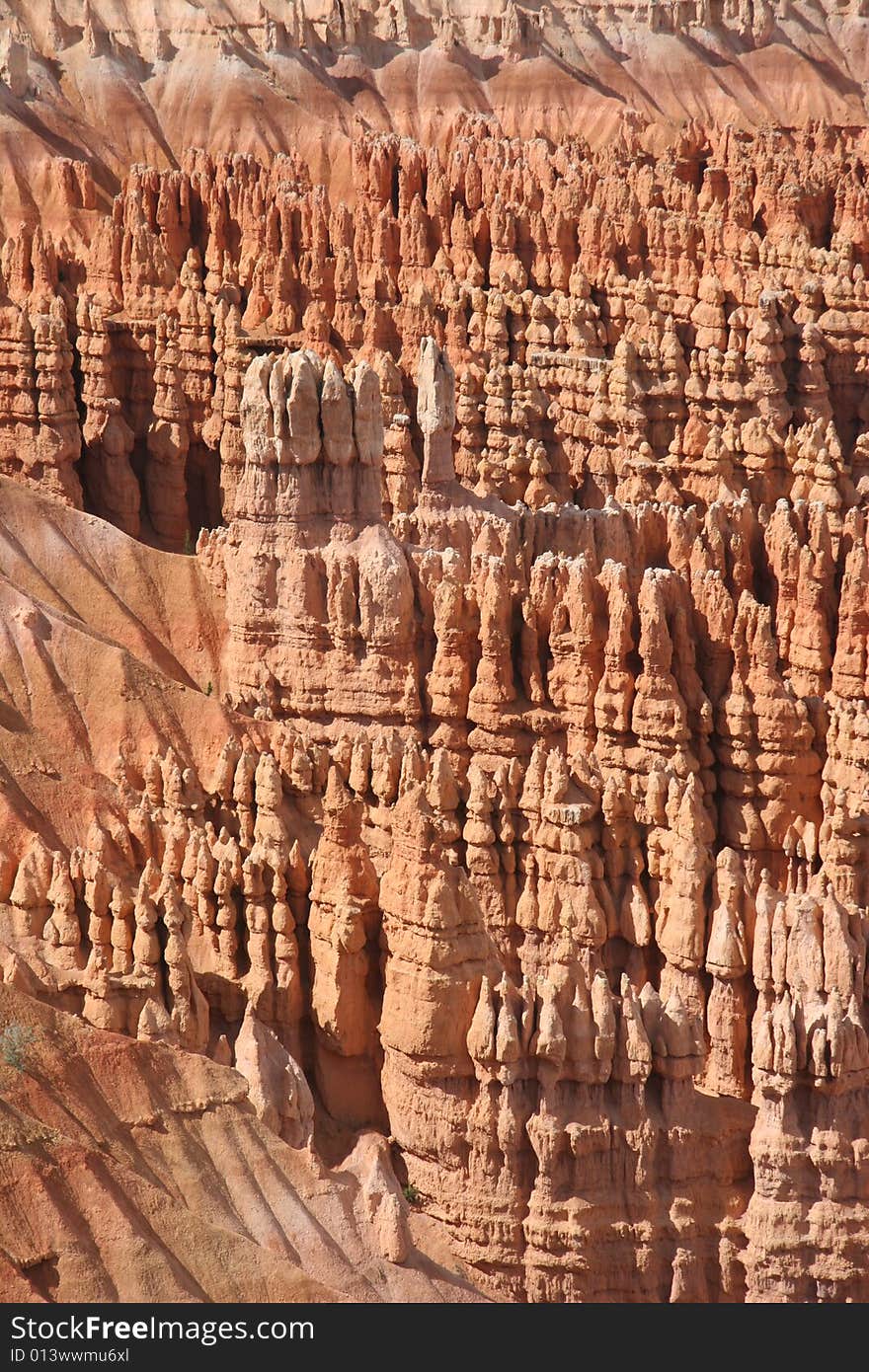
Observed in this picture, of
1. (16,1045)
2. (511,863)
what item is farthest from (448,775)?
(16,1045)

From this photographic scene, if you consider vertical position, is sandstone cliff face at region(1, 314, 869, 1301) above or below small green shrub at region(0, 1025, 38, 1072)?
above

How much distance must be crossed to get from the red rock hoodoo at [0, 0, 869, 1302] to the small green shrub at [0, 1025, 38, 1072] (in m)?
0.16

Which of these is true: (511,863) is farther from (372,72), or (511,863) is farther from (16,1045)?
(372,72)

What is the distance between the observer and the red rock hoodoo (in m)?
33.9

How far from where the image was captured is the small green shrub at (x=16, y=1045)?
31.0 m

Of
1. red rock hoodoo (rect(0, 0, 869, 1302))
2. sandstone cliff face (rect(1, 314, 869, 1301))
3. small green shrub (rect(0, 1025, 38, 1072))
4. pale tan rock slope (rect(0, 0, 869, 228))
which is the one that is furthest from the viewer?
pale tan rock slope (rect(0, 0, 869, 228))

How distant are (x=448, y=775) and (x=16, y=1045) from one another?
1124 cm

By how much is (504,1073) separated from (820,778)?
481 inches

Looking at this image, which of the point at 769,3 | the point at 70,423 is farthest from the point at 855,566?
the point at 769,3

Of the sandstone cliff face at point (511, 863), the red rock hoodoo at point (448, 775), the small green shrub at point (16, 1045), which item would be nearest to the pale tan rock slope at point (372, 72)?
the red rock hoodoo at point (448, 775)

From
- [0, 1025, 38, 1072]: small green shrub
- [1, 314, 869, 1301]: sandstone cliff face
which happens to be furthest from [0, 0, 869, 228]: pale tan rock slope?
[0, 1025, 38, 1072]: small green shrub

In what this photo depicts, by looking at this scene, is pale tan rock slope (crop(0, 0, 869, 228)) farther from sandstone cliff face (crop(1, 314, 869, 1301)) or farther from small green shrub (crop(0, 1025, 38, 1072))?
small green shrub (crop(0, 1025, 38, 1072))

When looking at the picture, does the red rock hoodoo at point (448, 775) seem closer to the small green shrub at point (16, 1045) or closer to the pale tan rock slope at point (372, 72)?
the small green shrub at point (16, 1045)

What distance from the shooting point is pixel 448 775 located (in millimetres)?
41344
